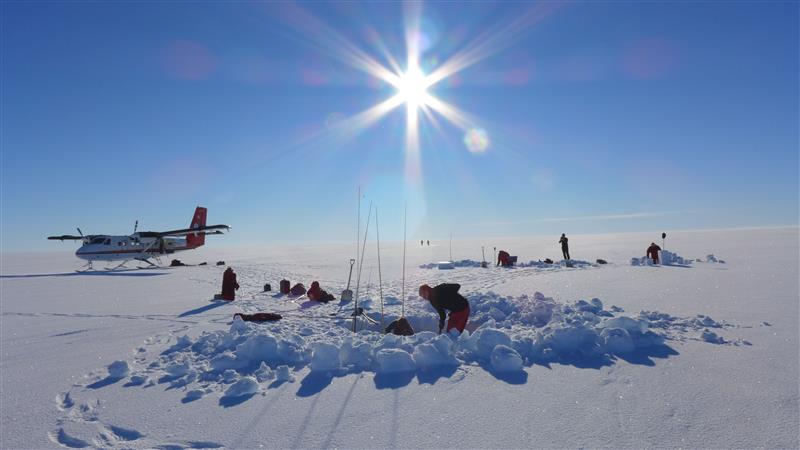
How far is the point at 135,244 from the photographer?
28141mm

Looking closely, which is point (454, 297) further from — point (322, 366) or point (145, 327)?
point (145, 327)

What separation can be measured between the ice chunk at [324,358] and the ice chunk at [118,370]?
2231mm

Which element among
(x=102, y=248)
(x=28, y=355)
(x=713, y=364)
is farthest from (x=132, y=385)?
(x=102, y=248)

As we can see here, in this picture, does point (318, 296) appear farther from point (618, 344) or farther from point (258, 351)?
point (618, 344)

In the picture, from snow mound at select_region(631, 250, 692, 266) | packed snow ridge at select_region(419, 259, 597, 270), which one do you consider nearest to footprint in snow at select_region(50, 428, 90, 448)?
packed snow ridge at select_region(419, 259, 597, 270)

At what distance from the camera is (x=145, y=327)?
308 inches

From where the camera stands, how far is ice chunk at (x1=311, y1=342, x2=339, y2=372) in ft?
16.1

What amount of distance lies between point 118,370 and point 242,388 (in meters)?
1.83

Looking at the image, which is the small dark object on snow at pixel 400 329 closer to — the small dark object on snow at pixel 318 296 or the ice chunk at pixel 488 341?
the ice chunk at pixel 488 341

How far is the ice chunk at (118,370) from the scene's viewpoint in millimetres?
4883

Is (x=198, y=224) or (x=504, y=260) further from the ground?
(x=198, y=224)

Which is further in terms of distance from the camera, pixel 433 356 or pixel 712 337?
pixel 712 337

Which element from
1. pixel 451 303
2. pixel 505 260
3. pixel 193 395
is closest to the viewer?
pixel 193 395

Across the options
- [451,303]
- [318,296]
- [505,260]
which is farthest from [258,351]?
[505,260]
